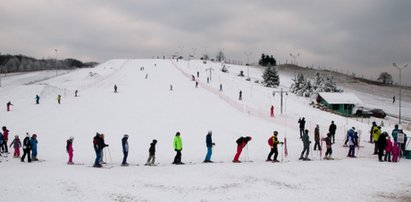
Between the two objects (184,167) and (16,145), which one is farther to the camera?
(16,145)

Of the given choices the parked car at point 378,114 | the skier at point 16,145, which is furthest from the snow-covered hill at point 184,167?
the parked car at point 378,114

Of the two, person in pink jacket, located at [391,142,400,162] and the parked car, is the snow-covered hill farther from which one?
the parked car

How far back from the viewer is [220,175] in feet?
53.4

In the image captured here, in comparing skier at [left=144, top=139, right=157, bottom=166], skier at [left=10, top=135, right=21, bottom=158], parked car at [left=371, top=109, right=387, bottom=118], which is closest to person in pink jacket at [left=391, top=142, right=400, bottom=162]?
skier at [left=144, top=139, right=157, bottom=166]

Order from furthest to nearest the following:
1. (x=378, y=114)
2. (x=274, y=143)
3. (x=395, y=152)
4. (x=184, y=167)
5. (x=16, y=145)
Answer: (x=378, y=114) → (x=395, y=152) → (x=16, y=145) → (x=274, y=143) → (x=184, y=167)

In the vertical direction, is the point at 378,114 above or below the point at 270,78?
below

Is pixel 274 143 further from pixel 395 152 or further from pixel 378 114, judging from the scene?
pixel 378 114

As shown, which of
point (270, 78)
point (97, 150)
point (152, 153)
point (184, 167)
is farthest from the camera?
point (270, 78)

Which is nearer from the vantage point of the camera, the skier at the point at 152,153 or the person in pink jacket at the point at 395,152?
the skier at the point at 152,153

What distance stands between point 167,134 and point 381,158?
46.8 feet

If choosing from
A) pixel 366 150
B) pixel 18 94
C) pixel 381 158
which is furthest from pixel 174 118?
pixel 18 94

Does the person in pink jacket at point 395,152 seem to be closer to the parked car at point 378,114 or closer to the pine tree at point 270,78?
the parked car at point 378,114

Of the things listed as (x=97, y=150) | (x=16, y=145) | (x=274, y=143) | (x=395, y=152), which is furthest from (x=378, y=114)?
(x=16, y=145)

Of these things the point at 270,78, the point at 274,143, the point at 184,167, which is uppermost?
the point at 270,78
